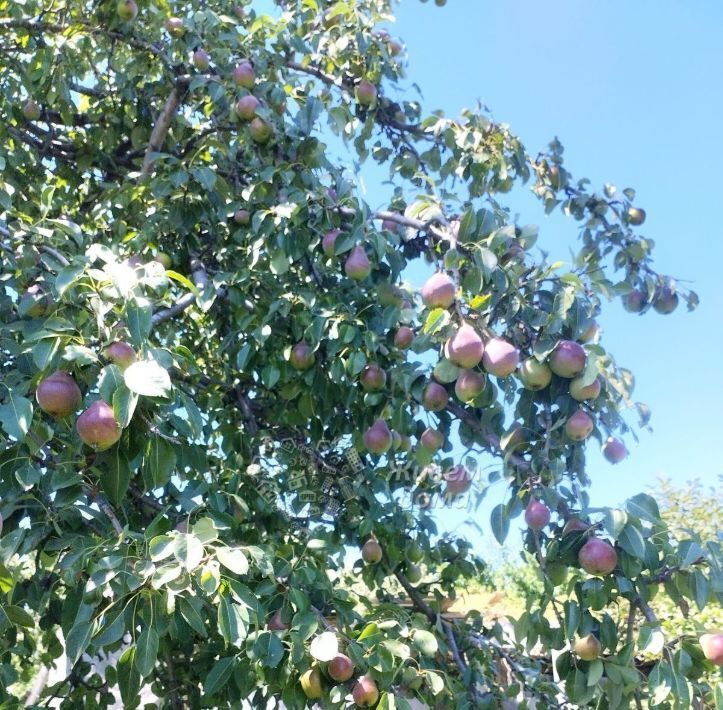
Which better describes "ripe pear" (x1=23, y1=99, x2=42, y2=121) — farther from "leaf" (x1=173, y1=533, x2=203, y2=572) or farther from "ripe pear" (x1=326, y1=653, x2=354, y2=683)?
"ripe pear" (x1=326, y1=653, x2=354, y2=683)

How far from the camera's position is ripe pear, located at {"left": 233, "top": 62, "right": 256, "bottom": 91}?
7.51 ft

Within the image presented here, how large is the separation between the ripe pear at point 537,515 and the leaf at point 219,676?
0.64 m

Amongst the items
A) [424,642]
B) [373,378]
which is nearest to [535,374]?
[373,378]

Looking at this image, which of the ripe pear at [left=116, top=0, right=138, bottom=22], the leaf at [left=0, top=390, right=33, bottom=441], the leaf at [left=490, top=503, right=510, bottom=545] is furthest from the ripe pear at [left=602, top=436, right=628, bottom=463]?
the ripe pear at [left=116, top=0, right=138, bottom=22]

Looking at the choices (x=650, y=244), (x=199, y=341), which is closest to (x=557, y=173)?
(x=650, y=244)

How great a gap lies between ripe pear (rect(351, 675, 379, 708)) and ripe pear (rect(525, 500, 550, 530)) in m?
0.43

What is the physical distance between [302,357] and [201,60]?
1171mm

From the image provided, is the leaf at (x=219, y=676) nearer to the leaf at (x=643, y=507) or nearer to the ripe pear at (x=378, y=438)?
the ripe pear at (x=378, y=438)

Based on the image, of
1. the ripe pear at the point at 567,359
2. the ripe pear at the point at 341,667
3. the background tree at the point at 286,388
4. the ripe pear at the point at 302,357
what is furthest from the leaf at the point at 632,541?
the ripe pear at the point at 302,357

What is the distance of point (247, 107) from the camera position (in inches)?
86.9

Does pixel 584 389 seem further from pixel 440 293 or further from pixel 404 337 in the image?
pixel 404 337

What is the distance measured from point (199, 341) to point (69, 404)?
1710mm

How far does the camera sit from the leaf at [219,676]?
1396 millimetres

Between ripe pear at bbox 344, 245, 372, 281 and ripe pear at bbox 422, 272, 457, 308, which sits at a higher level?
ripe pear at bbox 344, 245, 372, 281
